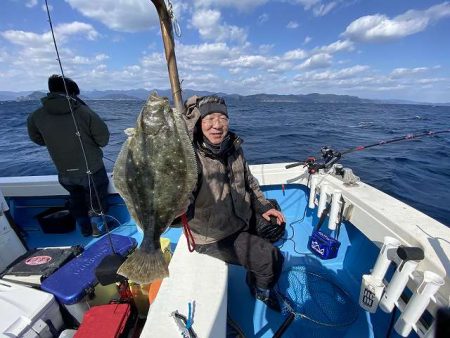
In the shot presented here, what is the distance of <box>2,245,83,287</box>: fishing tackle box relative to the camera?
97.3 inches

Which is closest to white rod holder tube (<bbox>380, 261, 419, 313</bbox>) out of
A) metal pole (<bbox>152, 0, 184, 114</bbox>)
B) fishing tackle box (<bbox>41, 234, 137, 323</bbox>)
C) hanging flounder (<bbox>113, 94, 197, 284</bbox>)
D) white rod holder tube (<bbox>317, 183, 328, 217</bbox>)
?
white rod holder tube (<bbox>317, 183, 328, 217</bbox>)

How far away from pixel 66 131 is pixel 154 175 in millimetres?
2809

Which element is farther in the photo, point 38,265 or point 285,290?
point 285,290

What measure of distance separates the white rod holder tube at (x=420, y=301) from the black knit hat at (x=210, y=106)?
2.16 m

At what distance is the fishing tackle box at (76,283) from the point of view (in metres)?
2.21

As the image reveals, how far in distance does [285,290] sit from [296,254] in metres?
0.74

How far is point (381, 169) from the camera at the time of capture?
374 inches

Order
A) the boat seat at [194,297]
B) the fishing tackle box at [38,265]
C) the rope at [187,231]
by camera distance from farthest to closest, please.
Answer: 1. the fishing tackle box at [38,265]
2. the rope at [187,231]
3. the boat seat at [194,297]

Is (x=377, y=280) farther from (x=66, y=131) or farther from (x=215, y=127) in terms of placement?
(x=66, y=131)

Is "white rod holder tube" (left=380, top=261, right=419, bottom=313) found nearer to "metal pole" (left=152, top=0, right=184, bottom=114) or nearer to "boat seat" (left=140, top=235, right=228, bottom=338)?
"boat seat" (left=140, top=235, right=228, bottom=338)

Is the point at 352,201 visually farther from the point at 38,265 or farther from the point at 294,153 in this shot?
the point at 294,153

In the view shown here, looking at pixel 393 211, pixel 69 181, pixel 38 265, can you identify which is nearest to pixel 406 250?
pixel 393 211

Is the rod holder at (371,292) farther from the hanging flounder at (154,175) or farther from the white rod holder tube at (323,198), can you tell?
the hanging flounder at (154,175)

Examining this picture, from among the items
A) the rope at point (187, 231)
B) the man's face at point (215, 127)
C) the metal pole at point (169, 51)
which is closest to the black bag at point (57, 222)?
the rope at point (187, 231)
